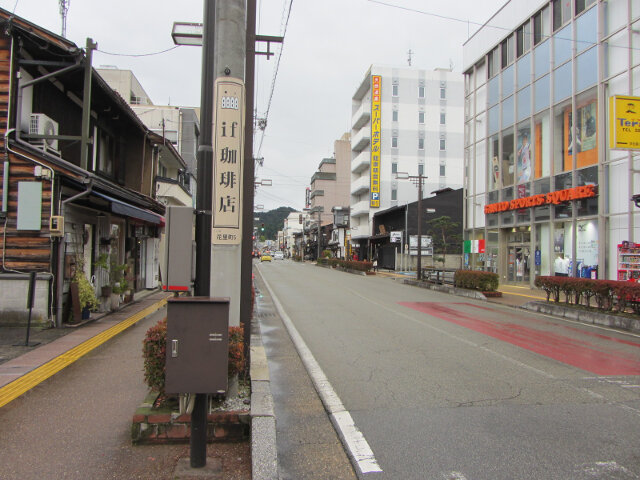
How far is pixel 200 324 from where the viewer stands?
11.1 ft

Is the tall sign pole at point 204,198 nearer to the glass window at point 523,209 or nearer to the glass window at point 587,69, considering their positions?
the glass window at point 587,69

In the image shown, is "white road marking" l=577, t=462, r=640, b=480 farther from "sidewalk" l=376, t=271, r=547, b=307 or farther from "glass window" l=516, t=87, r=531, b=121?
"glass window" l=516, t=87, r=531, b=121

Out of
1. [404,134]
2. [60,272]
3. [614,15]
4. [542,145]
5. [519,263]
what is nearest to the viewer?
[60,272]

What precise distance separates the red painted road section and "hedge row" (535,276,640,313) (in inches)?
77.7

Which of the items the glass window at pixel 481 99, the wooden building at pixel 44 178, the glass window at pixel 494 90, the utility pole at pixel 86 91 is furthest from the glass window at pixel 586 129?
the utility pole at pixel 86 91

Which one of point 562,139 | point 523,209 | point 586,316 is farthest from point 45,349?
point 523,209

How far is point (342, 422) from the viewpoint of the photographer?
4.64 m

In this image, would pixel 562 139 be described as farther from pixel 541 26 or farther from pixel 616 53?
pixel 541 26

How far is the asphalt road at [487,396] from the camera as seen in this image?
3791 millimetres

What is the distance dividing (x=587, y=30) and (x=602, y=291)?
12462 millimetres

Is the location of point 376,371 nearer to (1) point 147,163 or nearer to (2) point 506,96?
(1) point 147,163

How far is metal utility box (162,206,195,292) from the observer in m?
3.59

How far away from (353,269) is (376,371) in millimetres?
34032

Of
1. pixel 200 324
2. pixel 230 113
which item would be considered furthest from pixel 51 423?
pixel 230 113
